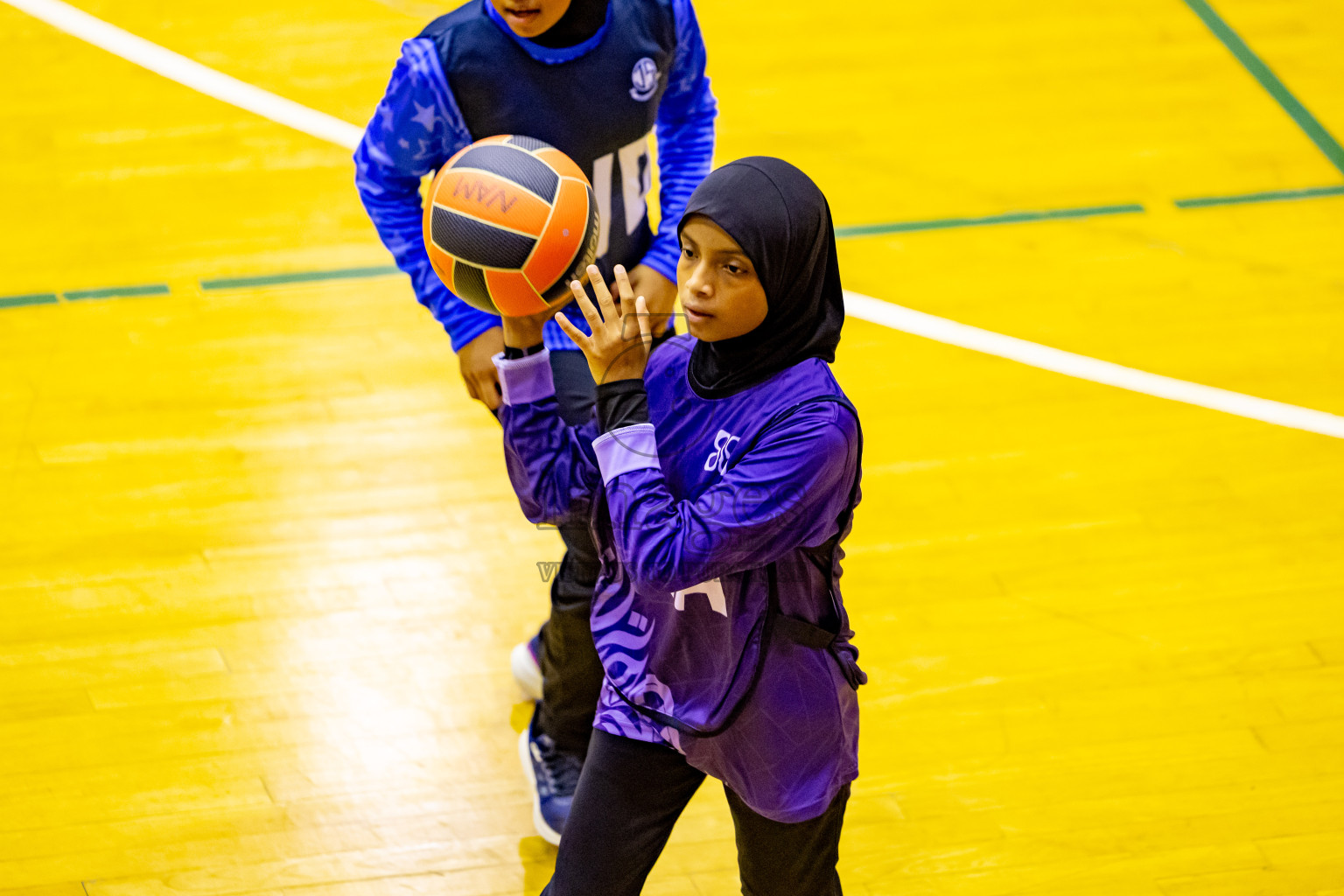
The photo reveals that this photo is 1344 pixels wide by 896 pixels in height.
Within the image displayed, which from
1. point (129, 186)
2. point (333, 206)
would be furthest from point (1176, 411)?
point (129, 186)

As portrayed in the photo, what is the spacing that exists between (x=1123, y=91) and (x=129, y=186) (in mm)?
3995

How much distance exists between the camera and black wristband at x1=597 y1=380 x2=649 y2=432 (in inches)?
79.4

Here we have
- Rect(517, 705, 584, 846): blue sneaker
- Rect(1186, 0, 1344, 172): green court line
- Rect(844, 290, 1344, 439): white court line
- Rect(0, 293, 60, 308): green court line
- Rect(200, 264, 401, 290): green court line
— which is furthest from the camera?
Rect(1186, 0, 1344, 172): green court line

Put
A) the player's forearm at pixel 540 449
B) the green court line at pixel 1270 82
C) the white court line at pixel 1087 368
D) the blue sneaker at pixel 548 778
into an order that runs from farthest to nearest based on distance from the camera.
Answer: the green court line at pixel 1270 82 → the white court line at pixel 1087 368 → the blue sneaker at pixel 548 778 → the player's forearm at pixel 540 449

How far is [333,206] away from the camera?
→ 4.77 m

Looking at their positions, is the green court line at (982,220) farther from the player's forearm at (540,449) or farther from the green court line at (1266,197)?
the player's forearm at (540,449)

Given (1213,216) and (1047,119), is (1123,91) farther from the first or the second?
(1213,216)

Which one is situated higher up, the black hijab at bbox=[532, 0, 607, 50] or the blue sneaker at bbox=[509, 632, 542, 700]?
the black hijab at bbox=[532, 0, 607, 50]

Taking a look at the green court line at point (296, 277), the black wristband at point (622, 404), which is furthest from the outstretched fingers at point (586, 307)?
the green court line at point (296, 277)

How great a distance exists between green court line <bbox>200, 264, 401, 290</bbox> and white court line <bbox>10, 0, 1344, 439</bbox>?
2.46ft

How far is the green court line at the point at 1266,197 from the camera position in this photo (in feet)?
15.6

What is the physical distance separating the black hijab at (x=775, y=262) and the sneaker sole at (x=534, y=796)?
53.4 inches

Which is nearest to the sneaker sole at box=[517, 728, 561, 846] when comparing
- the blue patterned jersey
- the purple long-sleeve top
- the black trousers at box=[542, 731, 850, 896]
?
the black trousers at box=[542, 731, 850, 896]

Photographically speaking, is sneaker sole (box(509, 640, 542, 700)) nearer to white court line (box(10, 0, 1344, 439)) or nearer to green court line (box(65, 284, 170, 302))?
white court line (box(10, 0, 1344, 439))
